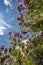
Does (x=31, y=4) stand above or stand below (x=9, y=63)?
above

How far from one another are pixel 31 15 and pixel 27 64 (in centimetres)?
201

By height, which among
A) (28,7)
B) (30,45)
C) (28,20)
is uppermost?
(28,7)

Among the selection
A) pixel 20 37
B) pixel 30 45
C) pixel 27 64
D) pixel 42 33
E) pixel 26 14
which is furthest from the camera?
pixel 20 37

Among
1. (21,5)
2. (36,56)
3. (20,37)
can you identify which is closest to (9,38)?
(20,37)

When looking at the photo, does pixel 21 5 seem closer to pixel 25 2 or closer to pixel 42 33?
pixel 25 2

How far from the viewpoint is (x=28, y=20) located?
6262mm

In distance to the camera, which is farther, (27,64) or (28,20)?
(28,20)

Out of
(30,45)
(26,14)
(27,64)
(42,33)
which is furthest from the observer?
(26,14)

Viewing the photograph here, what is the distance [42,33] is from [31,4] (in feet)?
3.66

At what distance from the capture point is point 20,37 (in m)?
7.51

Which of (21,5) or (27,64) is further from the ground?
(21,5)

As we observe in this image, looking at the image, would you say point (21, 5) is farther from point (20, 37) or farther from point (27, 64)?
point (27, 64)

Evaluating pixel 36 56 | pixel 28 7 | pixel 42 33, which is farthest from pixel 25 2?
pixel 36 56

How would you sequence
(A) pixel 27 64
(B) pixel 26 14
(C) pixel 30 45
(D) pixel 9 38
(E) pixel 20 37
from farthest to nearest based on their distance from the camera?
(D) pixel 9 38 → (E) pixel 20 37 → (B) pixel 26 14 → (C) pixel 30 45 → (A) pixel 27 64
